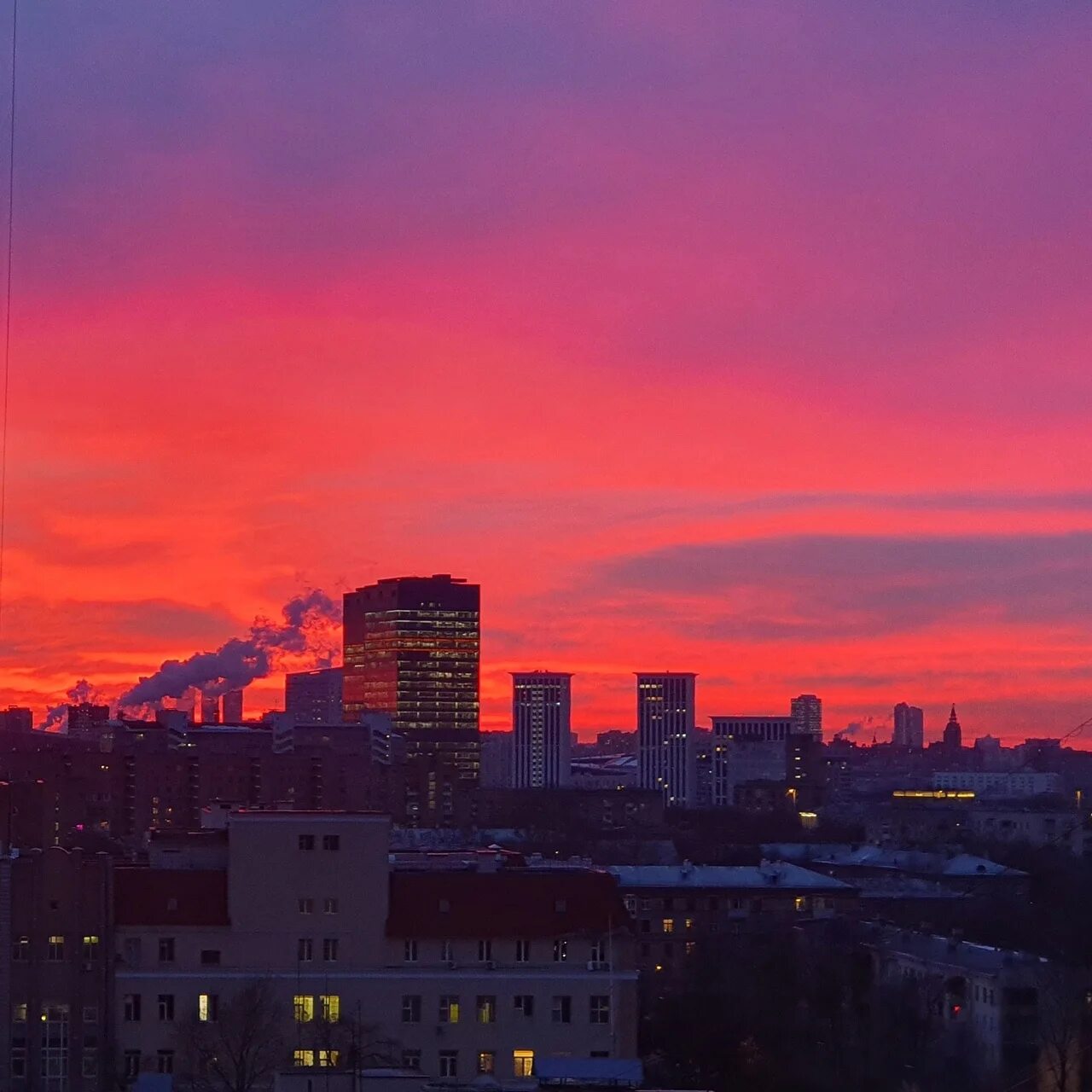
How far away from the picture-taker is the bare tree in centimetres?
2934

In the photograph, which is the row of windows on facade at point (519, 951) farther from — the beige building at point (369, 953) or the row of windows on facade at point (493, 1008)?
the row of windows on facade at point (493, 1008)

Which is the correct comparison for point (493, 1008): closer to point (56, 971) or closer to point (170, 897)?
point (170, 897)

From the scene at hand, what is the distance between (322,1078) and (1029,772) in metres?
169

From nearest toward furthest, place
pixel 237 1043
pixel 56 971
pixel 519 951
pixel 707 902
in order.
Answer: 1. pixel 237 1043
2. pixel 56 971
3. pixel 519 951
4. pixel 707 902

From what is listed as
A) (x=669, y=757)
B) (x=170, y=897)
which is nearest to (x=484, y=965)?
(x=170, y=897)

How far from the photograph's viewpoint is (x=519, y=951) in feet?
103

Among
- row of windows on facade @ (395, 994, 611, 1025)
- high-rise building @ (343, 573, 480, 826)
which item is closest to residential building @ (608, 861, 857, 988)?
row of windows on facade @ (395, 994, 611, 1025)

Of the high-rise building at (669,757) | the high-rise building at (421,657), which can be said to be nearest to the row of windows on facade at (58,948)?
the high-rise building at (421,657)

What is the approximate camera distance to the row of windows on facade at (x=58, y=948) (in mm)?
31078

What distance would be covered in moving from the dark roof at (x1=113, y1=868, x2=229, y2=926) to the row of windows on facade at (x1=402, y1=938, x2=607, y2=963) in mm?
2590

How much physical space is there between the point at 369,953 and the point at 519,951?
203 cm

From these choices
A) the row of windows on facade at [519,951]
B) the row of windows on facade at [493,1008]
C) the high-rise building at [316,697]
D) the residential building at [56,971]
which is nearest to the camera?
the residential building at [56,971]

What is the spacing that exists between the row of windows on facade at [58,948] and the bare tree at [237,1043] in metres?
1.60

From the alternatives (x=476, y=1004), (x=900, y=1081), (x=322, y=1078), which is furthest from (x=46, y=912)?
(x=900, y=1081)
